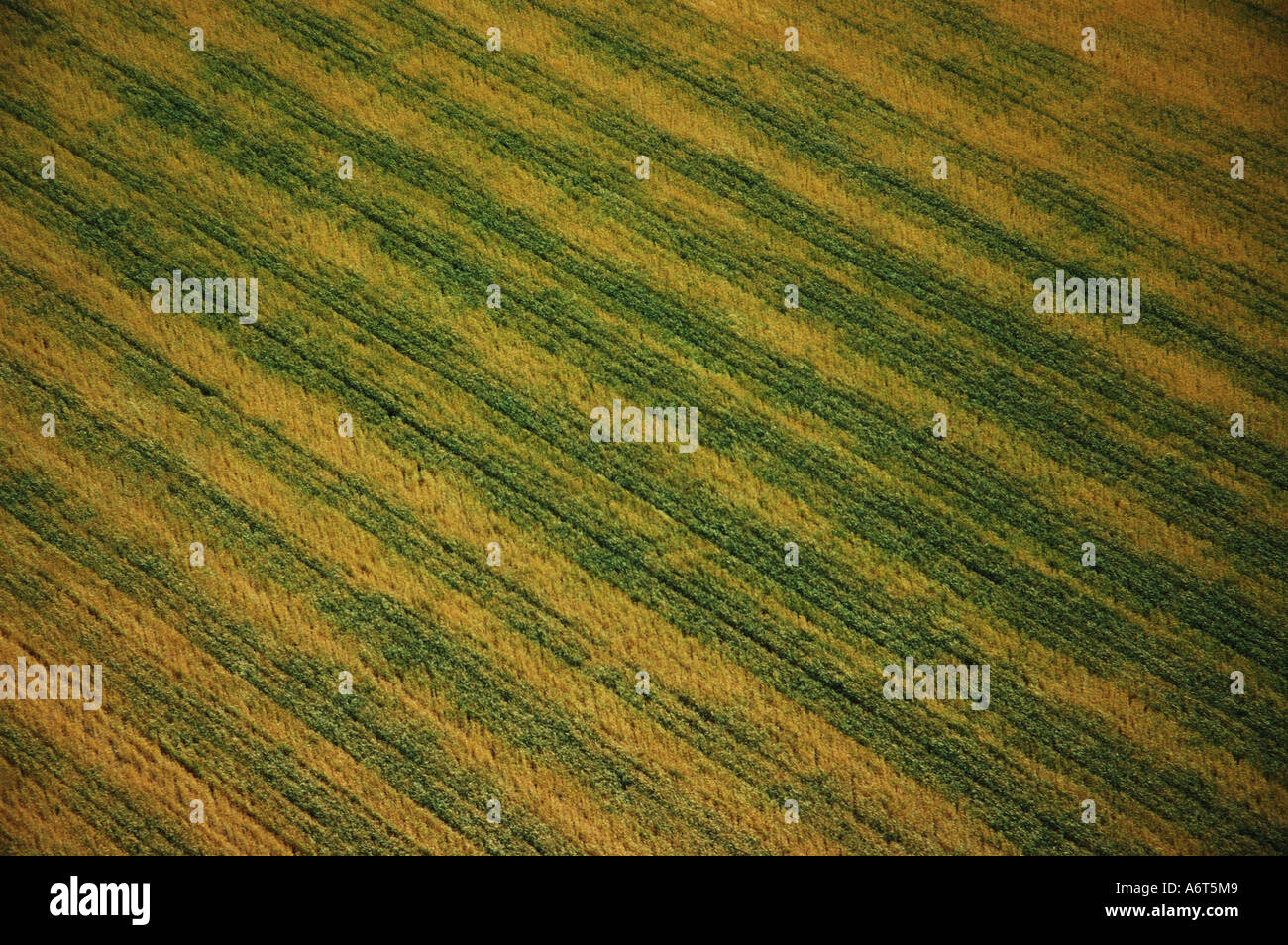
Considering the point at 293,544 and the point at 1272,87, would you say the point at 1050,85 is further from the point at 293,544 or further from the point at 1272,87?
the point at 293,544

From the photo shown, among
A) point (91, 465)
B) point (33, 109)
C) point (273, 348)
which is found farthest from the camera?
point (33, 109)

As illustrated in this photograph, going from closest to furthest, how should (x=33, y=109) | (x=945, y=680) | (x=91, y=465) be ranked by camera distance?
(x=945, y=680) → (x=91, y=465) → (x=33, y=109)

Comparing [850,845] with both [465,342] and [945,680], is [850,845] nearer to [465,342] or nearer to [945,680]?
[945,680]

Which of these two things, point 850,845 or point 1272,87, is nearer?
point 850,845

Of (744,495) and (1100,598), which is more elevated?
(744,495)

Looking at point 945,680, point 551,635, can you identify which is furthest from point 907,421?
point 551,635

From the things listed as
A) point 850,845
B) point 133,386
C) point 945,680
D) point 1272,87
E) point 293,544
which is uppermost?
point 1272,87

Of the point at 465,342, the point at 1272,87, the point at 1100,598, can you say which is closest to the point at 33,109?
the point at 465,342
